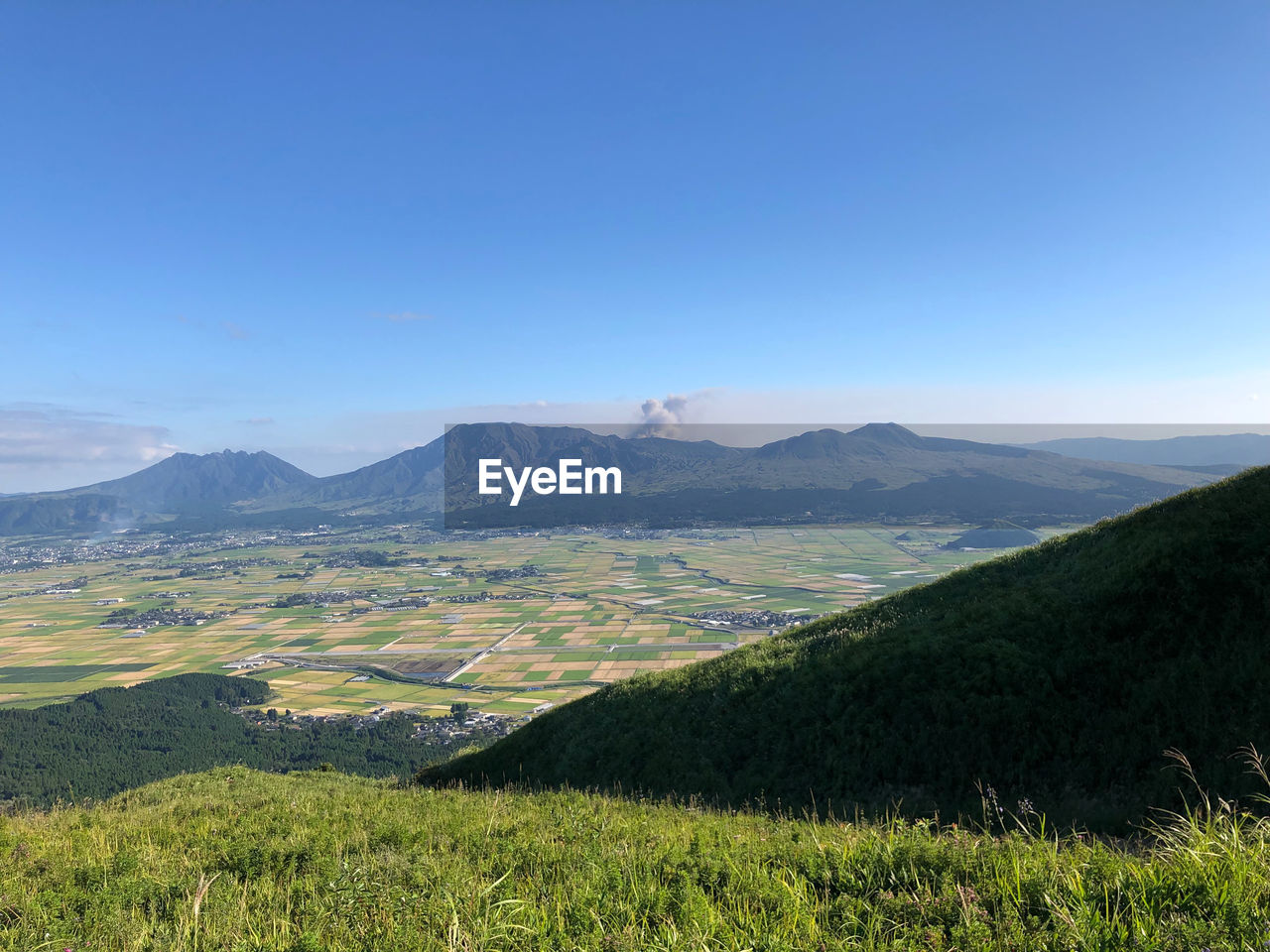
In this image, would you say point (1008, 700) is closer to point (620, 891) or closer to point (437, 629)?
point (620, 891)

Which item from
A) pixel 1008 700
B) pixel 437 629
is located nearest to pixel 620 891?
pixel 1008 700

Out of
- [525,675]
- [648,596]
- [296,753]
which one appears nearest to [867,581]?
[648,596]

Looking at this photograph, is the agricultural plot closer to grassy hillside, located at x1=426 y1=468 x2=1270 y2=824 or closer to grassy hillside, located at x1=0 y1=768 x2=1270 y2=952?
grassy hillside, located at x1=426 y1=468 x2=1270 y2=824

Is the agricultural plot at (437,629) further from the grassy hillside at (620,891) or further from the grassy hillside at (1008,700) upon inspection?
the grassy hillside at (620,891)

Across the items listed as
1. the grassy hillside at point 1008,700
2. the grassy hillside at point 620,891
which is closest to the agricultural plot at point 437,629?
the grassy hillside at point 1008,700

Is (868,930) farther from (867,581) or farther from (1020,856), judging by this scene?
(867,581)

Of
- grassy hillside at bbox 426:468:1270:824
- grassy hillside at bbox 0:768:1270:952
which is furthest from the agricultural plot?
grassy hillside at bbox 0:768:1270:952
